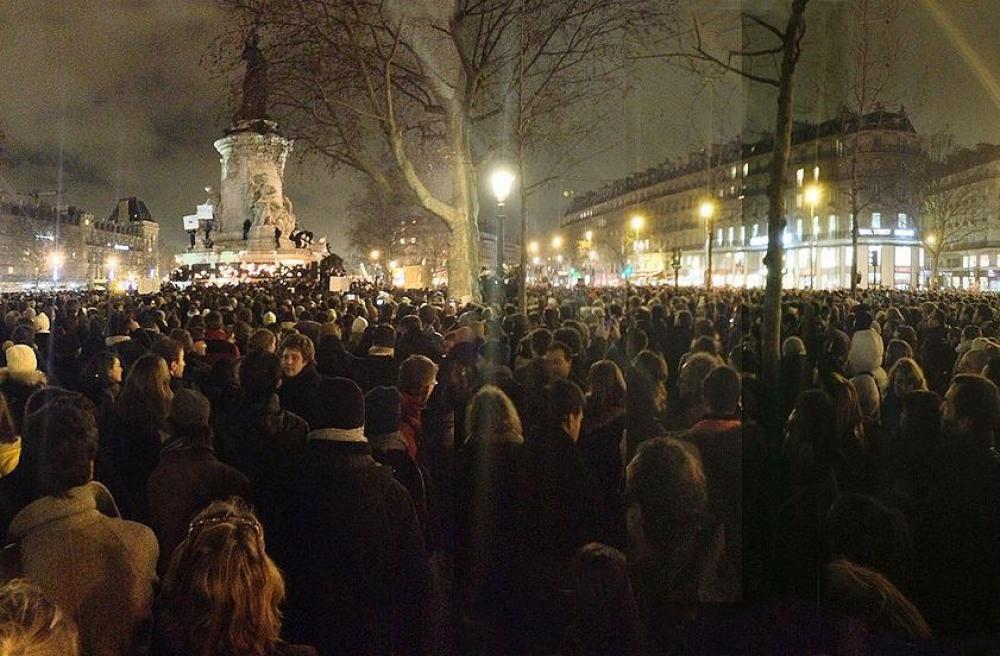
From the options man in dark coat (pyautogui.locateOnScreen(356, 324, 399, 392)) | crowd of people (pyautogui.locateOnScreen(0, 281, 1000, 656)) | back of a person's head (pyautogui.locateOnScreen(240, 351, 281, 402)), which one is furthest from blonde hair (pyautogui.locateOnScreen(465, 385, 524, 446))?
man in dark coat (pyautogui.locateOnScreen(356, 324, 399, 392))

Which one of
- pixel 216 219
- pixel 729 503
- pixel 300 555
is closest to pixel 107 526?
pixel 300 555

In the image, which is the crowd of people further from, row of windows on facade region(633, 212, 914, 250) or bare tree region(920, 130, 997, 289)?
row of windows on facade region(633, 212, 914, 250)

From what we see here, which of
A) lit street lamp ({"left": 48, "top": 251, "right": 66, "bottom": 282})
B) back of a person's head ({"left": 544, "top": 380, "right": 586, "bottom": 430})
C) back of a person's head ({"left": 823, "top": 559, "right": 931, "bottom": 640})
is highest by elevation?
lit street lamp ({"left": 48, "top": 251, "right": 66, "bottom": 282})

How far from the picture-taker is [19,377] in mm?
6570

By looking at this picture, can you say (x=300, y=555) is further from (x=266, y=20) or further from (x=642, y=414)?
(x=266, y=20)

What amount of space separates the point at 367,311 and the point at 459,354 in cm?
776

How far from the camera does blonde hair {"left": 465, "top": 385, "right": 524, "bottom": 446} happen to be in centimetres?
470

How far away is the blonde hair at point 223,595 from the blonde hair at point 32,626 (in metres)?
0.35

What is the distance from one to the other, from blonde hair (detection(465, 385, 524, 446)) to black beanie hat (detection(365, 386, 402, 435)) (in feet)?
1.57

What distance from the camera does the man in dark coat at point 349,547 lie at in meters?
3.47

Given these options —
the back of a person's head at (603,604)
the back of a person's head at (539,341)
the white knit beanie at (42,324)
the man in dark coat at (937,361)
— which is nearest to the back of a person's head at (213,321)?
the white knit beanie at (42,324)

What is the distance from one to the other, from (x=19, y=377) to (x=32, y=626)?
516 centimetres

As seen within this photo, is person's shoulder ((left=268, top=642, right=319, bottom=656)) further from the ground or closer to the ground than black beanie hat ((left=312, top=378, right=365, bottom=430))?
closer to the ground

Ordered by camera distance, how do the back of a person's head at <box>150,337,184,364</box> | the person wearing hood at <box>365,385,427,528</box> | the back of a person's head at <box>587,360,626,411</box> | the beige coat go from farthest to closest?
the back of a person's head at <box>150,337,184,364</box>
the back of a person's head at <box>587,360,626,411</box>
the person wearing hood at <box>365,385,427,528</box>
the beige coat
